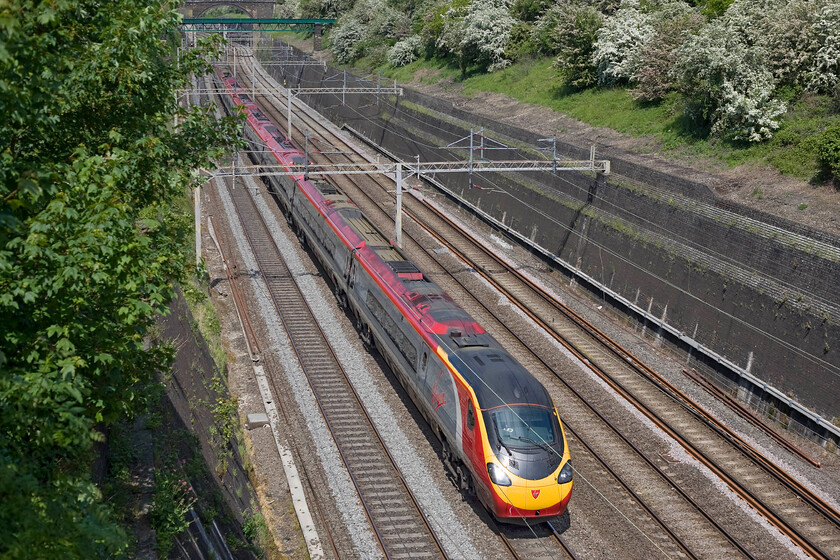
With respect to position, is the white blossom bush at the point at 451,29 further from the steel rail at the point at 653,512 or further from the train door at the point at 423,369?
the steel rail at the point at 653,512

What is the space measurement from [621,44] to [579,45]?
3.07 m

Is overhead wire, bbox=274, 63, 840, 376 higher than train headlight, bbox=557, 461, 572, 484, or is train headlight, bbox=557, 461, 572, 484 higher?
overhead wire, bbox=274, 63, 840, 376

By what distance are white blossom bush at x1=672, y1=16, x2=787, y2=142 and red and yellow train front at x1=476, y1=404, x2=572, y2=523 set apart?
1845 centimetres

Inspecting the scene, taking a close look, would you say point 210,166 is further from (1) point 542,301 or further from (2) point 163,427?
(1) point 542,301

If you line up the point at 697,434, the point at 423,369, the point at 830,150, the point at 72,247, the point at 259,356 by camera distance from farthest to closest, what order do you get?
the point at 830,150 < the point at 259,356 < the point at 697,434 < the point at 423,369 < the point at 72,247

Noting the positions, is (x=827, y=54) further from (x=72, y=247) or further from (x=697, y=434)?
(x=72, y=247)

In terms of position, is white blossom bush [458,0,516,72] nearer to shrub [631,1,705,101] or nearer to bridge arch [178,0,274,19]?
shrub [631,1,705,101]

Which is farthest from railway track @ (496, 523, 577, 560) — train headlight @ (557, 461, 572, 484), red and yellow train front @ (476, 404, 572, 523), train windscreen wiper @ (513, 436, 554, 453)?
train windscreen wiper @ (513, 436, 554, 453)

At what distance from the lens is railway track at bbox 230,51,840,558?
1598 centimetres

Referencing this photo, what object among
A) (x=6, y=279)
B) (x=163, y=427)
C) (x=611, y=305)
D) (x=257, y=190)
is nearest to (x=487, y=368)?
(x=163, y=427)

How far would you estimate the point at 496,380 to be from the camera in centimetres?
1574

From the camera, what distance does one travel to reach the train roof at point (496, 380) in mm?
15414

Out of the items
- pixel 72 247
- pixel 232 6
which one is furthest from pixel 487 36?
pixel 232 6

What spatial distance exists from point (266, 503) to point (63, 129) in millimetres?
9882
